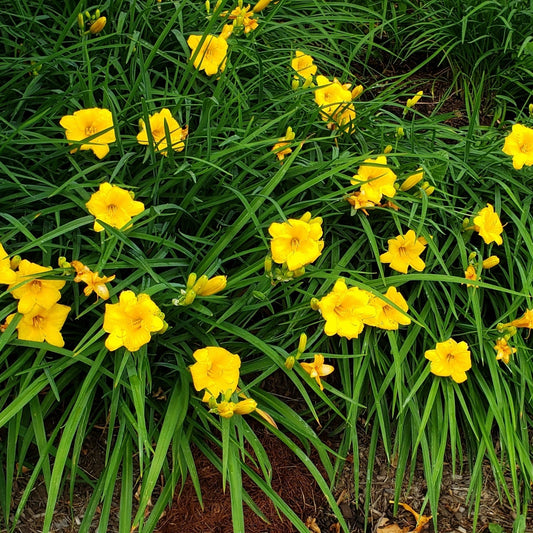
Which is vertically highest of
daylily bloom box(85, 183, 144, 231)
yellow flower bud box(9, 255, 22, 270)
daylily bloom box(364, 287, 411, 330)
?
daylily bloom box(85, 183, 144, 231)

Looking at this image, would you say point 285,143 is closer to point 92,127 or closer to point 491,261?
point 92,127

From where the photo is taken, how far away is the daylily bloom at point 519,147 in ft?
7.46

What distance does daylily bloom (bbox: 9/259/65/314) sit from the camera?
168cm

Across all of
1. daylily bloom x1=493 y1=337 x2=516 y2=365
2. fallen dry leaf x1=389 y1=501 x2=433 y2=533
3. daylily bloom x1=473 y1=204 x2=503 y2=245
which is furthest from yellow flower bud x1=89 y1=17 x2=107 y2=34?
fallen dry leaf x1=389 y1=501 x2=433 y2=533

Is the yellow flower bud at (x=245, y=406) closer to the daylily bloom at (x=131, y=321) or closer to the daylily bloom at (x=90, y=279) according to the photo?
the daylily bloom at (x=131, y=321)

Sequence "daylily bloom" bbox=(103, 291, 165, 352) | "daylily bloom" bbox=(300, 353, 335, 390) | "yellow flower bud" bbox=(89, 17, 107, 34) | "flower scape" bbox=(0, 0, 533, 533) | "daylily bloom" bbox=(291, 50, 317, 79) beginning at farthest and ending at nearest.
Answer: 1. "daylily bloom" bbox=(291, 50, 317, 79)
2. "yellow flower bud" bbox=(89, 17, 107, 34)
3. "daylily bloom" bbox=(300, 353, 335, 390)
4. "flower scape" bbox=(0, 0, 533, 533)
5. "daylily bloom" bbox=(103, 291, 165, 352)

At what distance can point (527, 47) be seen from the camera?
2938mm

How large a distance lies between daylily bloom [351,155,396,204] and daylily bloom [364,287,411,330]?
0.32 metres

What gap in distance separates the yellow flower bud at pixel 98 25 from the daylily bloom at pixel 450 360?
1.53 meters

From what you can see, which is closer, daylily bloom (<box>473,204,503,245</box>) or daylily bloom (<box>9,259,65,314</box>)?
daylily bloom (<box>9,259,65,314</box>)

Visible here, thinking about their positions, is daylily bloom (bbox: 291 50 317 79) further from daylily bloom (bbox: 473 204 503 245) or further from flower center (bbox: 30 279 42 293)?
flower center (bbox: 30 279 42 293)

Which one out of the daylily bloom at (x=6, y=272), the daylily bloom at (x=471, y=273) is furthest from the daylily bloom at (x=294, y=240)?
the daylily bloom at (x=6, y=272)

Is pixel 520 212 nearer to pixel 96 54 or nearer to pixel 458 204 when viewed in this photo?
pixel 458 204

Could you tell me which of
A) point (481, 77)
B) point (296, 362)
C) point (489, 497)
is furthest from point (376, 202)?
point (481, 77)
